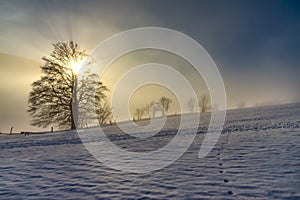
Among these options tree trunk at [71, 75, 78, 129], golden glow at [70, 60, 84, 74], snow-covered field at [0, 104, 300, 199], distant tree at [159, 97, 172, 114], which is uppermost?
distant tree at [159, 97, 172, 114]

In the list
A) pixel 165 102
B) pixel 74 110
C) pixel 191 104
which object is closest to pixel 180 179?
pixel 74 110

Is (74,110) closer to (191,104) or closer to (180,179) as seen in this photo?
(180,179)

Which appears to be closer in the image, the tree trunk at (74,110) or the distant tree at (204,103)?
the tree trunk at (74,110)

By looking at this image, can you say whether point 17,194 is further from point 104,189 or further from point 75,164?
point 75,164

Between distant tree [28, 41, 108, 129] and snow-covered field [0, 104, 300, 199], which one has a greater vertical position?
distant tree [28, 41, 108, 129]

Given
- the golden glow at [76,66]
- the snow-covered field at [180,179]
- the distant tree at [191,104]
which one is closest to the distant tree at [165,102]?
the distant tree at [191,104]

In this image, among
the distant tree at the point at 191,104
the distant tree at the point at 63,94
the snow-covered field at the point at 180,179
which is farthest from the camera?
the distant tree at the point at 191,104

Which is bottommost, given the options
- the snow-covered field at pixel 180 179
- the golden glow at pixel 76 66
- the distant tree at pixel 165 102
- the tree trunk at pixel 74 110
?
the snow-covered field at pixel 180 179

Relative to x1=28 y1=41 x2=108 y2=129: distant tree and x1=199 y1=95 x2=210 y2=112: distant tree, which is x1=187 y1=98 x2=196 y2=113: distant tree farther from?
x1=28 y1=41 x2=108 y2=129: distant tree

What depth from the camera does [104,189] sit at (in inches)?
184

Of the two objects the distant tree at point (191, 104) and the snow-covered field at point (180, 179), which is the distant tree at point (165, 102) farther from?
the snow-covered field at point (180, 179)

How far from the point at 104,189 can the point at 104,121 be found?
40822 mm

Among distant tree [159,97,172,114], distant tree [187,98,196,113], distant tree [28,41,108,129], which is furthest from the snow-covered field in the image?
distant tree [187,98,196,113]

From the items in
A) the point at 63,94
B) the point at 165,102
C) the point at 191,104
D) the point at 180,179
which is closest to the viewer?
the point at 180,179
